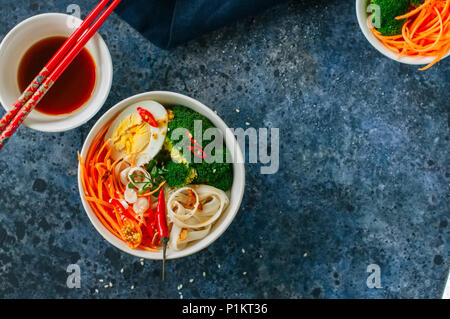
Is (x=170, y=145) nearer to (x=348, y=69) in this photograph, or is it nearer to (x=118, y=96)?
(x=118, y=96)

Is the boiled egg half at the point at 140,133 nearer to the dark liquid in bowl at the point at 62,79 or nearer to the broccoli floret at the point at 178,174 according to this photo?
the broccoli floret at the point at 178,174

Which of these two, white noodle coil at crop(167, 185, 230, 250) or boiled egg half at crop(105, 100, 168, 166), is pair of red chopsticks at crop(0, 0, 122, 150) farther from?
white noodle coil at crop(167, 185, 230, 250)

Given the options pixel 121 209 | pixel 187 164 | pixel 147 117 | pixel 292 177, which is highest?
pixel 147 117

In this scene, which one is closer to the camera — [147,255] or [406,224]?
[147,255]

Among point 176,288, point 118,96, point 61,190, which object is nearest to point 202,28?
point 118,96

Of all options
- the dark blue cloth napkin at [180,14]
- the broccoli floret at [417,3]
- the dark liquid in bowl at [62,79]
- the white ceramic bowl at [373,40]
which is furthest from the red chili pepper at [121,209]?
the broccoli floret at [417,3]

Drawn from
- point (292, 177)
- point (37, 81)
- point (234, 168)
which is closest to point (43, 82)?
point (37, 81)

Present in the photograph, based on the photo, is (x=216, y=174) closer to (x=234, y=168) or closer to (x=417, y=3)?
(x=234, y=168)
